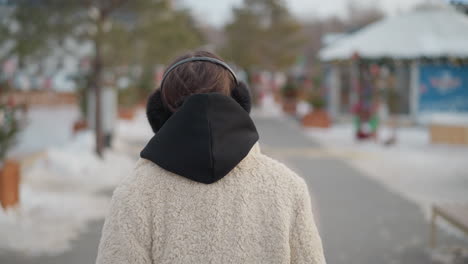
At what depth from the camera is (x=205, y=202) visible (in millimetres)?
1653

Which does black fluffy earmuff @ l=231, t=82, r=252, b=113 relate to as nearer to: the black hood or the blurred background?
the black hood

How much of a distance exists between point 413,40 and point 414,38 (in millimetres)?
128

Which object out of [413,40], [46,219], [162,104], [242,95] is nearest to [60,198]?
[46,219]

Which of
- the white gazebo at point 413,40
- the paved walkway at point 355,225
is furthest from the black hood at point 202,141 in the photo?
the white gazebo at point 413,40

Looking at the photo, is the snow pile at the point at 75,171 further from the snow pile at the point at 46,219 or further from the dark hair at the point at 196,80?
the dark hair at the point at 196,80

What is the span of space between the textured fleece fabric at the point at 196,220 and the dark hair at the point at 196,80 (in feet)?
0.76

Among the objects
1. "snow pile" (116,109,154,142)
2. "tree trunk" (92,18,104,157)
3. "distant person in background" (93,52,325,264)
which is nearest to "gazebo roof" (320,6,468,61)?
"snow pile" (116,109,154,142)

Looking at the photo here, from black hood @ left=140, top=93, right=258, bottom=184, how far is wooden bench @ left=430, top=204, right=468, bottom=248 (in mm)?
3867

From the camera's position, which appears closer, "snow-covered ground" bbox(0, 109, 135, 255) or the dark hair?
the dark hair

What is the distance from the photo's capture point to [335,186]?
9.01m

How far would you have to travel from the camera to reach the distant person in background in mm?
1633

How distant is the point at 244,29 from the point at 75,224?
31.8 metres

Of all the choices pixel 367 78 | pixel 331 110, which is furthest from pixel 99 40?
pixel 331 110

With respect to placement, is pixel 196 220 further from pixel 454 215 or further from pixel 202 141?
pixel 454 215
